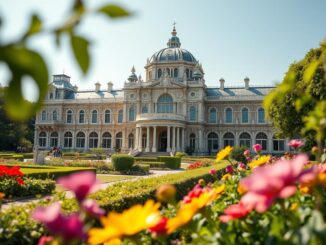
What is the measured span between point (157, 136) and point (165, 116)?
4.75 meters

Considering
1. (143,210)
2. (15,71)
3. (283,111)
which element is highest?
(283,111)

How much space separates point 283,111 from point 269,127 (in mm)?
22696

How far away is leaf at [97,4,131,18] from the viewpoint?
990 millimetres

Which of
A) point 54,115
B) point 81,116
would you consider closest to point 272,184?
point 81,116

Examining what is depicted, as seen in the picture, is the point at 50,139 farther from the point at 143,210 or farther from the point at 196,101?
the point at 143,210

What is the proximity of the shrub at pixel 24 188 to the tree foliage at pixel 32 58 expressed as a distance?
34.0 ft

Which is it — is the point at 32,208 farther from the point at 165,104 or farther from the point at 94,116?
the point at 94,116

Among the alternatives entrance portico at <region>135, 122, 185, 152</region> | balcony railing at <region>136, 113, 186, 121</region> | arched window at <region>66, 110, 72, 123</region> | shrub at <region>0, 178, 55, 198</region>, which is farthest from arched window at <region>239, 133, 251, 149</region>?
shrub at <region>0, 178, 55, 198</region>

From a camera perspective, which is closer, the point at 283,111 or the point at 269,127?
the point at 283,111

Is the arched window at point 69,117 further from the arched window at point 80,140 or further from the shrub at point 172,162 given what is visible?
the shrub at point 172,162

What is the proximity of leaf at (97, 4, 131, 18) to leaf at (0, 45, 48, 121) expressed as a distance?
22 centimetres

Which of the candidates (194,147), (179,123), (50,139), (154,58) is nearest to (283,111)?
(179,123)

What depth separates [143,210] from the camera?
1.56 metres

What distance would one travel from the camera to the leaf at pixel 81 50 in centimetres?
102
